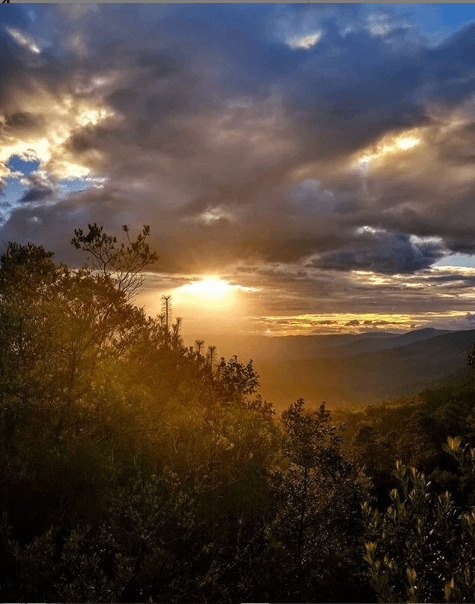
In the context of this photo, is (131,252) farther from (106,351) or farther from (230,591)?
(230,591)

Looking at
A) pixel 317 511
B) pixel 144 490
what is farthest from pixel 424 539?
pixel 317 511

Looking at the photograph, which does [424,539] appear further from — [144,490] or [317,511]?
[317,511]

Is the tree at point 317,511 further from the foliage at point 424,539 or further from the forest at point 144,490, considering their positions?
the foliage at point 424,539

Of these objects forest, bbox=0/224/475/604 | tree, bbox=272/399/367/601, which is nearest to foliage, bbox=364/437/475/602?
forest, bbox=0/224/475/604

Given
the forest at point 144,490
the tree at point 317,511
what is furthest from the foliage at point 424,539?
the tree at point 317,511

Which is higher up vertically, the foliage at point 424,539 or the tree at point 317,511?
the foliage at point 424,539

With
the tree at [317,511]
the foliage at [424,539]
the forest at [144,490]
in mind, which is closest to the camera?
the foliage at [424,539]

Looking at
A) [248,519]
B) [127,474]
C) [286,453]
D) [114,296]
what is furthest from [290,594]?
[114,296]

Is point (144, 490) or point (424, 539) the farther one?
point (144, 490)

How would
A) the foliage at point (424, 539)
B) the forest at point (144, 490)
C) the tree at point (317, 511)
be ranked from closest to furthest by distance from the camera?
the foliage at point (424, 539) → the forest at point (144, 490) → the tree at point (317, 511)

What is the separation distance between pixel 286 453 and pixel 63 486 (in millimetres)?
7536

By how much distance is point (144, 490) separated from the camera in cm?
1195

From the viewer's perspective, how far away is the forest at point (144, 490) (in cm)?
1081

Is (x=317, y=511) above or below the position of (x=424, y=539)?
below
